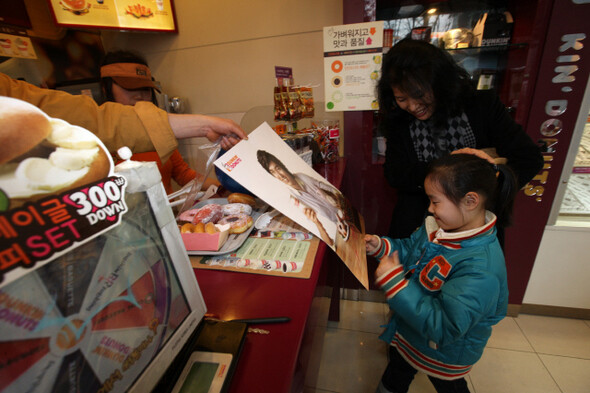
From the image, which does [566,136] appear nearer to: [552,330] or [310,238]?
[552,330]

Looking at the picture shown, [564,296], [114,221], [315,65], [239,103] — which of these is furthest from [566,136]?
[239,103]

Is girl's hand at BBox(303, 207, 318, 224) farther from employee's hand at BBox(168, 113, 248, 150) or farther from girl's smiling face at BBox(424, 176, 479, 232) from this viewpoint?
girl's smiling face at BBox(424, 176, 479, 232)

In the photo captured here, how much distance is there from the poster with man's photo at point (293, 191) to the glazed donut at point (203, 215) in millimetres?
184

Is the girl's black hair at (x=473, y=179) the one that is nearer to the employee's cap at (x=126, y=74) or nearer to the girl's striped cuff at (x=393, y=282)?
the girl's striped cuff at (x=393, y=282)

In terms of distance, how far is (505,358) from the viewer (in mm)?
1518

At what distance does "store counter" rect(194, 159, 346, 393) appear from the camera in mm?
389

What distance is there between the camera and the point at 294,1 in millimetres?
1888

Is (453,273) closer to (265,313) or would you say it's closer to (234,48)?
(265,313)

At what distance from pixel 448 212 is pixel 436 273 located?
202mm

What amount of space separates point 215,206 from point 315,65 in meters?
1.62

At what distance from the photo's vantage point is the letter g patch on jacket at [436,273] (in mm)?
814

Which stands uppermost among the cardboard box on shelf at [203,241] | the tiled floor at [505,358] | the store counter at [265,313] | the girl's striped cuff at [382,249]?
the cardboard box on shelf at [203,241]

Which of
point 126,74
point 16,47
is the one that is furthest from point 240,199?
point 16,47

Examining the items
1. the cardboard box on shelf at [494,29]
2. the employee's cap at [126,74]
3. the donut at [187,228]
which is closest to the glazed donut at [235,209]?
the donut at [187,228]
